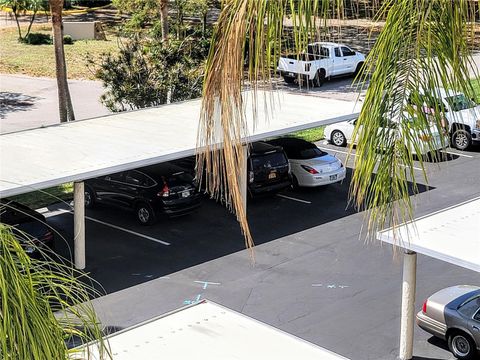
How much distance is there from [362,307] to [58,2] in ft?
53.3

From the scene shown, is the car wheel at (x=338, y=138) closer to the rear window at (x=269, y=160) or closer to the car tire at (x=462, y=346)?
the rear window at (x=269, y=160)

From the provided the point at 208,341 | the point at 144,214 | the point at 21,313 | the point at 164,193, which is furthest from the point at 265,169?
the point at 21,313

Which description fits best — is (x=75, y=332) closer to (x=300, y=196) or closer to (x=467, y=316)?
(x=467, y=316)

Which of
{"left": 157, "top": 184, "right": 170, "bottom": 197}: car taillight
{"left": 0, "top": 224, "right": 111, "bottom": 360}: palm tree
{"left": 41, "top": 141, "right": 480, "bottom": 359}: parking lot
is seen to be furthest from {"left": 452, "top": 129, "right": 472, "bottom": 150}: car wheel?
{"left": 0, "top": 224, "right": 111, "bottom": 360}: palm tree

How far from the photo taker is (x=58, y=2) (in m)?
28.0

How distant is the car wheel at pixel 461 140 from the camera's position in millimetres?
28686

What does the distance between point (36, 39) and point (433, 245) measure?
1551 inches

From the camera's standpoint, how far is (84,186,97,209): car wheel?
22.5 meters

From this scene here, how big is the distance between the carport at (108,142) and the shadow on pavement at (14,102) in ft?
41.8

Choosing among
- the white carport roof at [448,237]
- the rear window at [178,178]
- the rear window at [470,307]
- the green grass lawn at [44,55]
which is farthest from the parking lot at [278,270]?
the green grass lawn at [44,55]

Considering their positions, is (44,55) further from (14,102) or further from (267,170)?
(267,170)

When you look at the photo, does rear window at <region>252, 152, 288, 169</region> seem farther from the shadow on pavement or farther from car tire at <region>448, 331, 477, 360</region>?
the shadow on pavement

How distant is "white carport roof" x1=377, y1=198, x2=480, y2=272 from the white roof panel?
2396 mm

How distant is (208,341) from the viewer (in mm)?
10555
